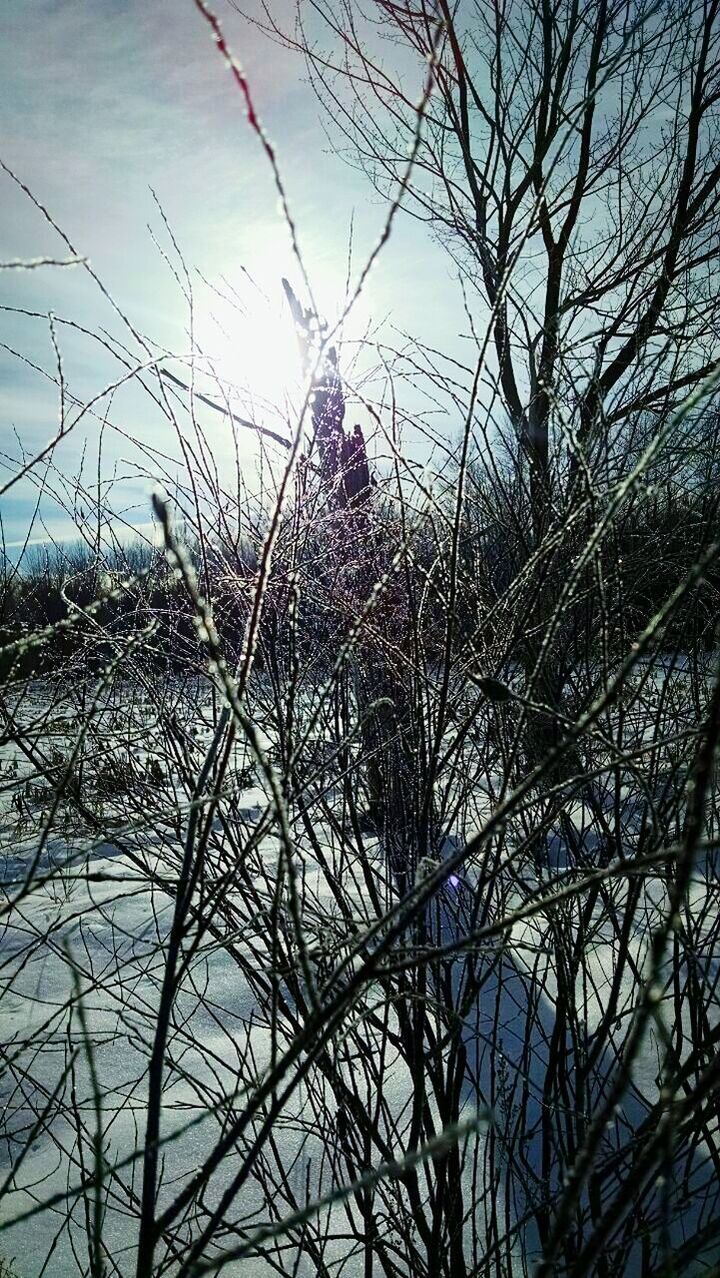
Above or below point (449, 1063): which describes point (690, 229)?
above

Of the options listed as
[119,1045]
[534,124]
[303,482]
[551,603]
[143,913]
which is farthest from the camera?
[534,124]

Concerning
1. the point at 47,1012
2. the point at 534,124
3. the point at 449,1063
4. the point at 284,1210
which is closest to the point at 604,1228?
the point at 449,1063

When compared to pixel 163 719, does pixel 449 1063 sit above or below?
below

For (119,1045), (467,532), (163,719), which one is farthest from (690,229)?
(119,1045)

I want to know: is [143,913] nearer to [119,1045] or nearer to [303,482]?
[119,1045]

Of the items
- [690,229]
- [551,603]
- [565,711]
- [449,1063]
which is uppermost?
[690,229]

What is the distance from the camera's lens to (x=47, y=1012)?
2838 millimetres

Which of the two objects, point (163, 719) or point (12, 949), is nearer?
point (163, 719)

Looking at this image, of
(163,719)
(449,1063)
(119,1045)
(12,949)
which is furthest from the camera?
(12,949)

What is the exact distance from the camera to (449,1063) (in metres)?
1.38

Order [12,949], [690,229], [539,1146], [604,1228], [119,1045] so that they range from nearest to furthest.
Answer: [604,1228]
[539,1146]
[119,1045]
[12,949]
[690,229]

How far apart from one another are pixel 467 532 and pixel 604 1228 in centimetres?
150

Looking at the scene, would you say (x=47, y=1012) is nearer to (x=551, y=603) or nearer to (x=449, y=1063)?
(x=449, y=1063)

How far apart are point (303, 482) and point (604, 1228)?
51.5 inches
